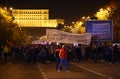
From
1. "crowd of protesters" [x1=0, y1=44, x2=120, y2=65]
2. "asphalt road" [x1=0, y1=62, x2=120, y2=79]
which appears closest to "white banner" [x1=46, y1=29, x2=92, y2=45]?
"crowd of protesters" [x1=0, y1=44, x2=120, y2=65]

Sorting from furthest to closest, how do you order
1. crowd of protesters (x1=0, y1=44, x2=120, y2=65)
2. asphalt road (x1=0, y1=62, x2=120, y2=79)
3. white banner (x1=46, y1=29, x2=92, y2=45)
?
crowd of protesters (x1=0, y1=44, x2=120, y2=65), white banner (x1=46, y1=29, x2=92, y2=45), asphalt road (x1=0, y1=62, x2=120, y2=79)

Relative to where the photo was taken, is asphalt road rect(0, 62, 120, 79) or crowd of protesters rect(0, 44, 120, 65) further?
crowd of protesters rect(0, 44, 120, 65)

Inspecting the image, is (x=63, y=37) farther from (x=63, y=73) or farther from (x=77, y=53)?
(x=63, y=73)

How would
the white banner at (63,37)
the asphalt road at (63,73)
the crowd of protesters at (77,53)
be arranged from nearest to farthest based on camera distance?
the asphalt road at (63,73) < the white banner at (63,37) < the crowd of protesters at (77,53)

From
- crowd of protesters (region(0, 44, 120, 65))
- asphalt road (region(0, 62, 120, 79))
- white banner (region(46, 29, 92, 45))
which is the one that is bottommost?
asphalt road (region(0, 62, 120, 79))

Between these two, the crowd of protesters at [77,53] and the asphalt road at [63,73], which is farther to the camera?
the crowd of protesters at [77,53]

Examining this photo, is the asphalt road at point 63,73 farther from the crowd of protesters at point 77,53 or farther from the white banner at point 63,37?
the crowd of protesters at point 77,53

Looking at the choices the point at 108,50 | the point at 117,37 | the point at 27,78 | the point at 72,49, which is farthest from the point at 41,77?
the point at 117,37

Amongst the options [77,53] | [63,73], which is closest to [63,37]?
[77,53]

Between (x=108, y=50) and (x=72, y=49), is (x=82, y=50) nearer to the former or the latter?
(x=72, y=49)

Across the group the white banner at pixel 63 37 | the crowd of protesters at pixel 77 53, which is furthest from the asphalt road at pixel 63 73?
the crowd of protesters at pixel 77 53

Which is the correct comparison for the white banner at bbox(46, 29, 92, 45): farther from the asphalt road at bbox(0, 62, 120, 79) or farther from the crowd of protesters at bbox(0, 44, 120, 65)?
the asphalt road at bbox(0, 62, 120, 79)

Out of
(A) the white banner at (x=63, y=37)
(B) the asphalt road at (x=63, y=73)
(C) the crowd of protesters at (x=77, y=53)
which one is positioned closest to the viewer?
(B) the asphalt road at (x=63, y=73)

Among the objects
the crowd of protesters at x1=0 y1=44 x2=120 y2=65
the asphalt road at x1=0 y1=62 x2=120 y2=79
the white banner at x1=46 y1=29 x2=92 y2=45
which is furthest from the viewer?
the crowd of protesters at x1=0 y1=44 x2=120 y2=65
